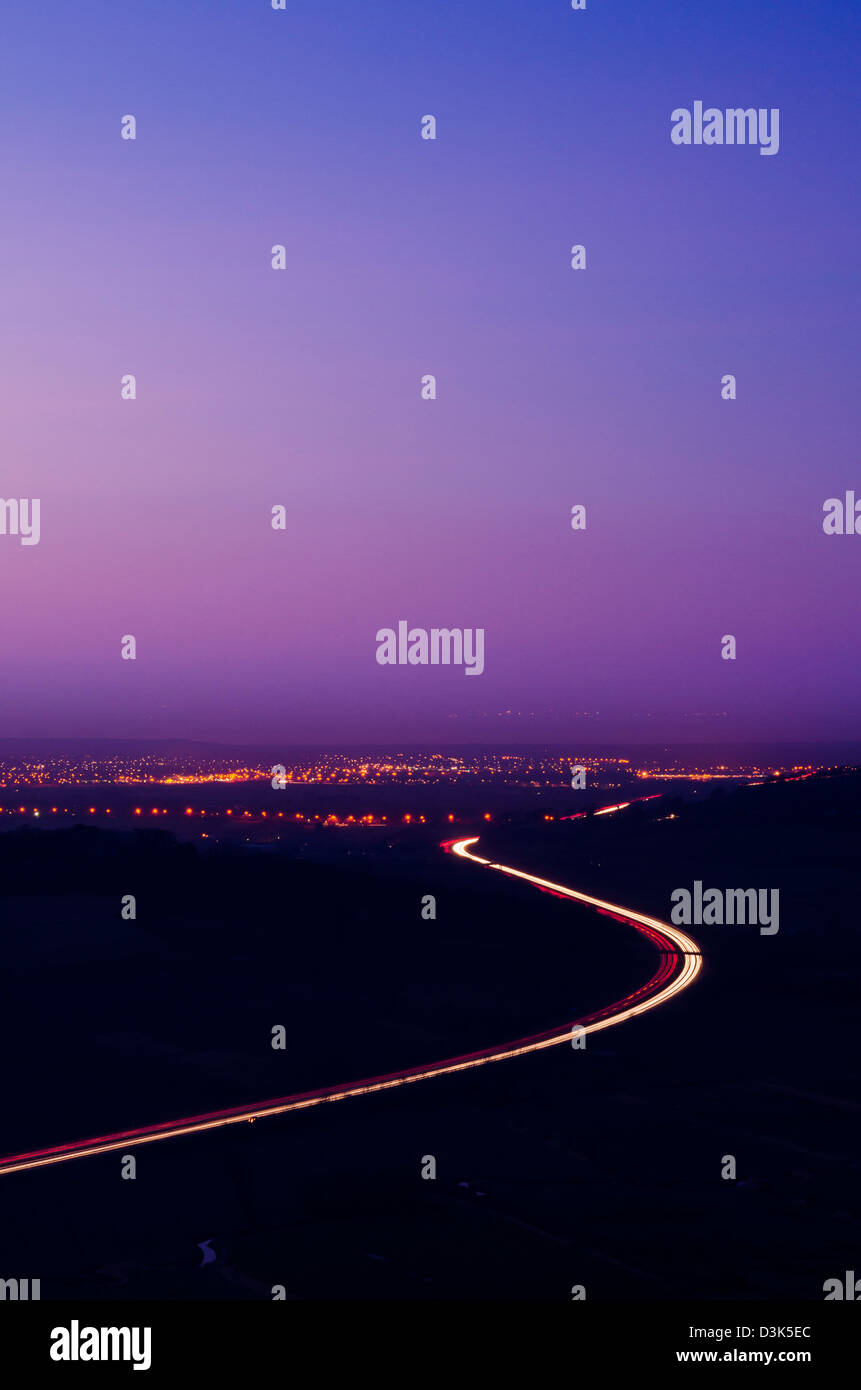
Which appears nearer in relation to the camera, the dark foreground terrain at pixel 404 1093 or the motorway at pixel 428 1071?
the dark foreground terrain at pixel 404 1093

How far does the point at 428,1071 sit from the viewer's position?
36.0m

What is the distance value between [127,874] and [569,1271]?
53.2m

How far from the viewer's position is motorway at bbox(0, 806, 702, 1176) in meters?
28.5

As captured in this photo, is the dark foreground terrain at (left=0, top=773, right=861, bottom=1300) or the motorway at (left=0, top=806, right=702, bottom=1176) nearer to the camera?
the dark foreground terrain at (left=0, top=773, right=861, bottom=1300)

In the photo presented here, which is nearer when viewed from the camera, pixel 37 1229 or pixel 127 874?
pixel 37 1229

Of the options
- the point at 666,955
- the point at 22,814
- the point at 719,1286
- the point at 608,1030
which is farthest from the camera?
the point at 22,814

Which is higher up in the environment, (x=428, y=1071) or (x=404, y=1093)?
(x=404, y=1093)

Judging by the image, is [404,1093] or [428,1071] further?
[428,1071]

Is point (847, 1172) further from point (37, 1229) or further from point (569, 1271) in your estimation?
point (37, 1229)

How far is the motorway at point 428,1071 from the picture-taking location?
28481mm

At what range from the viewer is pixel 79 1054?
3791 centimetres
